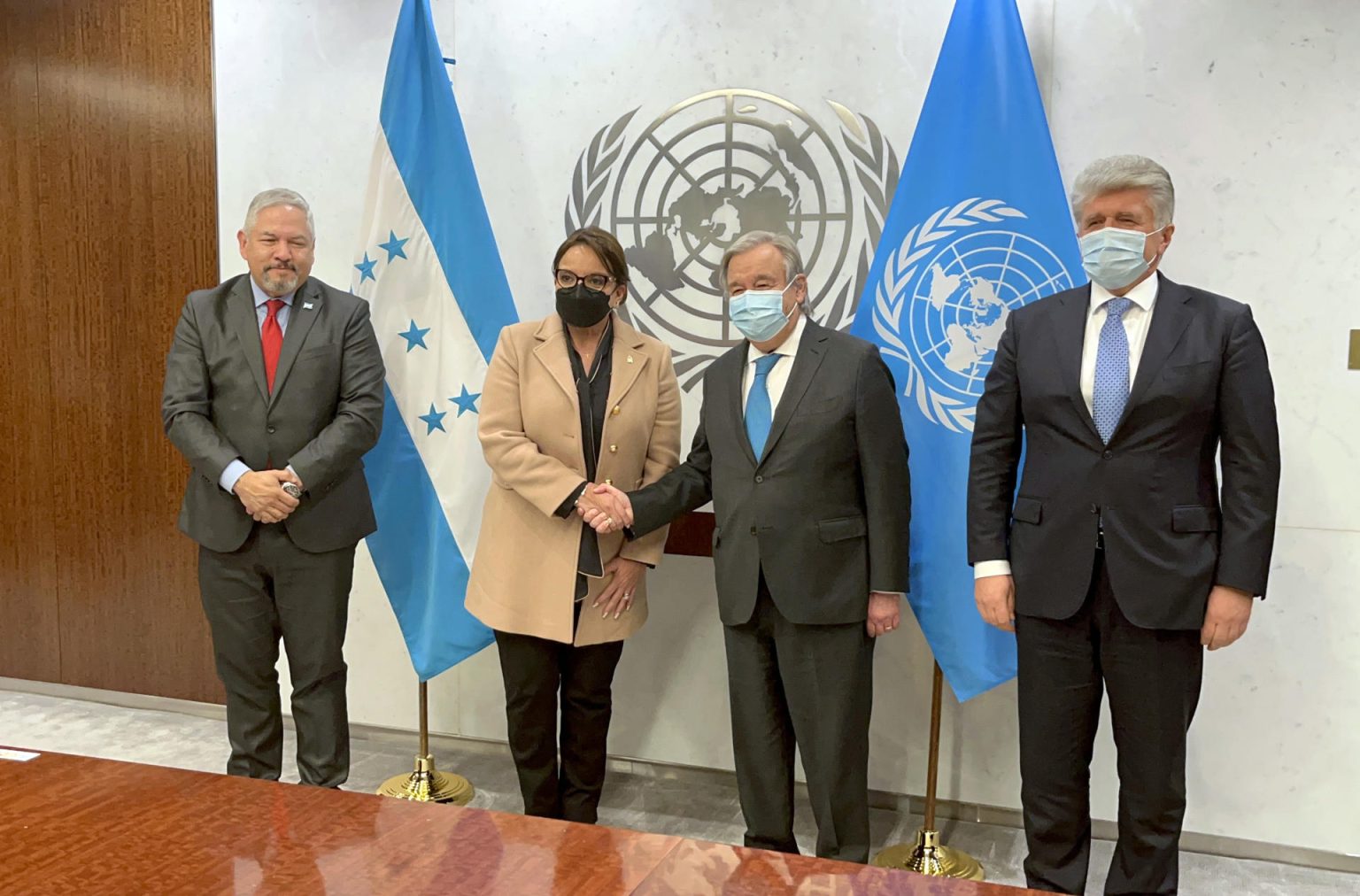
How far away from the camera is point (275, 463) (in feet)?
9.33

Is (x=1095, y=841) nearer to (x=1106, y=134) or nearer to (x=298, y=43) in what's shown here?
(x=1106, y=134)

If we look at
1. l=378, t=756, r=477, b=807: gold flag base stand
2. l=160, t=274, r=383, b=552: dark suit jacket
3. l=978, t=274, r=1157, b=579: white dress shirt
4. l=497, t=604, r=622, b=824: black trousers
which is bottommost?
l=378, t=756, r=477, b=807: gold flag base stand

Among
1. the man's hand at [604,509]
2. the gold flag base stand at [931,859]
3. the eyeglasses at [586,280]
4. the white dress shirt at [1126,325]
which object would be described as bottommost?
the gold flag base stand at [931,859]

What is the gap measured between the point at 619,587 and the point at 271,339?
1.12 m

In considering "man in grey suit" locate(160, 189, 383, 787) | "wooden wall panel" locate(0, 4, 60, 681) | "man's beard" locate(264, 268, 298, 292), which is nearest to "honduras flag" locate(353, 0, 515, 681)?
"man in grey suit" locate(160, 189, 383, 787)

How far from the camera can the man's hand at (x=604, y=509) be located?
2.63m

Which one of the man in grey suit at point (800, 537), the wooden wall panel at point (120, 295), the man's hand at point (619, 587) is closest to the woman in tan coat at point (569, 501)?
the man's hand at point (619, 587)

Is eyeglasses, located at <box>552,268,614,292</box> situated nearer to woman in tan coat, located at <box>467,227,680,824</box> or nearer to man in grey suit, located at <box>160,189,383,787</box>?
woman in tan coat, located at <box>467,227,680,824</box>

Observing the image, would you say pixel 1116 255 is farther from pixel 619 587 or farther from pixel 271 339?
pixel 271 339

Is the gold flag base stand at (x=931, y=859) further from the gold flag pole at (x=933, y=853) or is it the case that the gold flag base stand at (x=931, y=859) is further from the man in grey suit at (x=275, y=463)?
the man in grey suit at (x=275, y=463)

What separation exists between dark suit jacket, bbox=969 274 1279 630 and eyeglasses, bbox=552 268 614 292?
1.04 metres

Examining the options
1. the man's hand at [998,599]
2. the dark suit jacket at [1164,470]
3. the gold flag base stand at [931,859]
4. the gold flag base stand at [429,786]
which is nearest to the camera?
the dark suit jacket at [1164,470]

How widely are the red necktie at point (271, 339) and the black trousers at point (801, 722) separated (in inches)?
53.2

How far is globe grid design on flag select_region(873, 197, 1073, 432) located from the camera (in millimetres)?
2709
